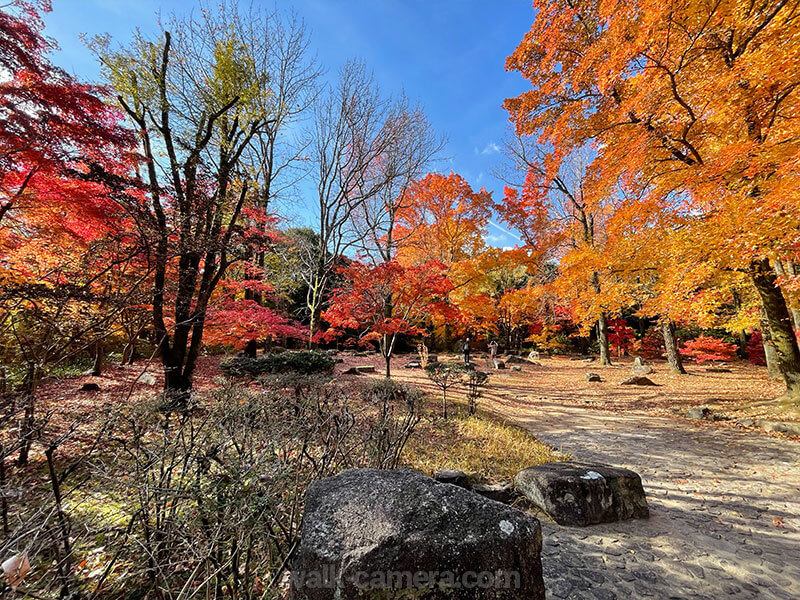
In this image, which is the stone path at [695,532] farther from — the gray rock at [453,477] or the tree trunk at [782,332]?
the tree trunk at [782,332]

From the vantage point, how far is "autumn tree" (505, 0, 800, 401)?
14.0 feet

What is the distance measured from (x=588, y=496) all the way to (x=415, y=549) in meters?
2.60

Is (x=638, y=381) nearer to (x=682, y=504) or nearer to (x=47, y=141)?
(x=682, y=504)

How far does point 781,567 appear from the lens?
248 centimetres

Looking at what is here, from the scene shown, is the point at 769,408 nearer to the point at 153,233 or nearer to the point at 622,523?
the point at 622,523

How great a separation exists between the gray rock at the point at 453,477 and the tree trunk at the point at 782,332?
7075 millimetres

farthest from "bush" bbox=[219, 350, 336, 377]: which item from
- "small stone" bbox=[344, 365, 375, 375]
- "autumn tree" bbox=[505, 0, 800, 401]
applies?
"autumn tree" bbox=[505, 0, 800, 401]

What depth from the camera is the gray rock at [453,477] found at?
3578 mm

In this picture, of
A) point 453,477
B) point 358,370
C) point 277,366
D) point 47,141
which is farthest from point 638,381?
point 47,141

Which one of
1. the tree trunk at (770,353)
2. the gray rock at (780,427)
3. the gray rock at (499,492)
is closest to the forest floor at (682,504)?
the gray rock at (780,427)

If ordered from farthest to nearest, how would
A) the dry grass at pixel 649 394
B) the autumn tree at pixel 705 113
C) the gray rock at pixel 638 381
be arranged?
the gray rock at pixel 638 381, the dry grass at pixel 649 394, the autumn tree at pixel 705 113

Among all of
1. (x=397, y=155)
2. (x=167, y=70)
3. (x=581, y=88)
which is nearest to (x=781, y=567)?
(x=581, y=88)

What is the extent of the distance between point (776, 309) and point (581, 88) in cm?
616

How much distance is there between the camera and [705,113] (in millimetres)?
5359
